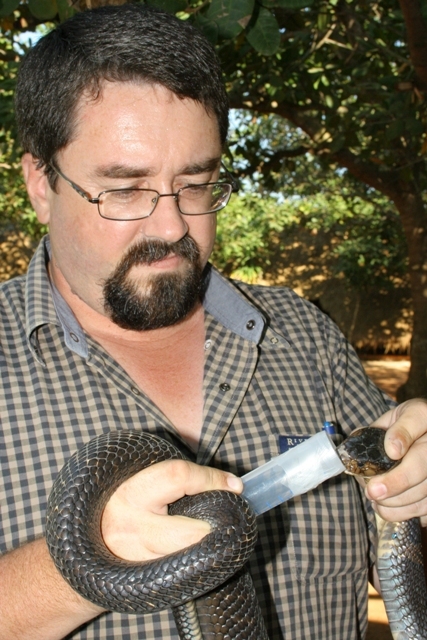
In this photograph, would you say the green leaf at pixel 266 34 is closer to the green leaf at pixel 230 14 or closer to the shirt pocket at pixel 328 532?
the green leaf at pixel 230 14

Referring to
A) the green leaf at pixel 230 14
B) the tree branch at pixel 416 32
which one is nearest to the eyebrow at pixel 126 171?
the green leaf at pixel 230 14

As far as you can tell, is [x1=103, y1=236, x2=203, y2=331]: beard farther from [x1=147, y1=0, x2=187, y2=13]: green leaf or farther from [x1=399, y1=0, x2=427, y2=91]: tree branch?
[x1=399, y1=0, x2=427, y2=91]: tree branch

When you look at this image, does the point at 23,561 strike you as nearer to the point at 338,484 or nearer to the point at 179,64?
the point at 338,484

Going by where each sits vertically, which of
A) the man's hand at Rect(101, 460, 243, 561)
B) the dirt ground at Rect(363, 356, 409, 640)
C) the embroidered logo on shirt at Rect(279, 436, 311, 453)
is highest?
the man's hand at Rect(101, 460, 243, 561)

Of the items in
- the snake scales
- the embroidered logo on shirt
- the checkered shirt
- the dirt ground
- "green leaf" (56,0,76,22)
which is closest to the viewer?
the snake scales

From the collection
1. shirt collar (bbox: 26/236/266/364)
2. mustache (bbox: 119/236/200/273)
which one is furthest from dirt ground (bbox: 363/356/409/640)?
mustache (bbox: 119/236/200/273)

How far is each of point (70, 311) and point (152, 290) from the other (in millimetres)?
263

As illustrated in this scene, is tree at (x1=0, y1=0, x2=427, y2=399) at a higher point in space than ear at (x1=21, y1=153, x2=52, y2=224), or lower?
higher

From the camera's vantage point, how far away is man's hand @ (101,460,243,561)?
4.28 feet

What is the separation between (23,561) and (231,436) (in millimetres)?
684

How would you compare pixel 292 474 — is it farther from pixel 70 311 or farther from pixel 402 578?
pixel 70 311

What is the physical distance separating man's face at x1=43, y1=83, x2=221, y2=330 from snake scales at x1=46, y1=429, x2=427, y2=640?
1.89 ft

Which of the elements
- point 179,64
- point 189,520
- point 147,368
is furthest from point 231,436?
point 179,64

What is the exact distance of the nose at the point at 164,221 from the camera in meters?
1.96
